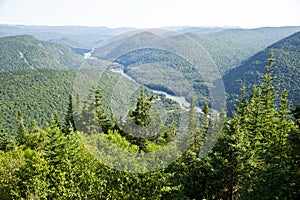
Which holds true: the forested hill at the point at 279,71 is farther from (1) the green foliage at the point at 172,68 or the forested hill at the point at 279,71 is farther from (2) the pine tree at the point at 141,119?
(1) the green foliage at the point at 172,68

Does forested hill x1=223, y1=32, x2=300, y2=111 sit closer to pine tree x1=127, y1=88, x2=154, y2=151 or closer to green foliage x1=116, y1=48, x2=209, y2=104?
pine tree x1=127, y1=88, x2=154, y2=151

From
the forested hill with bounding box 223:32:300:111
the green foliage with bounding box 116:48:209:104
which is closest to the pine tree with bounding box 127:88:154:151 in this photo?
the green foliage with bounding box 116:48:209:104

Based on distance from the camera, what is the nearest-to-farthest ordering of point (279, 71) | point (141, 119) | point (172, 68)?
point (172, 68) < point (141, 119) < point (279, 71)

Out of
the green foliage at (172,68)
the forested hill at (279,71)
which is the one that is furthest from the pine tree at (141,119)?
the forested hill at (279,71)

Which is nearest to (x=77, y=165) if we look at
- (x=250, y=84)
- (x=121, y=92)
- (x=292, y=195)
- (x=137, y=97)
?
(x=121, y=92)

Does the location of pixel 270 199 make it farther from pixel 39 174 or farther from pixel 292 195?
pixel 39 174

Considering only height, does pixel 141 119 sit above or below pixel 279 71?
above

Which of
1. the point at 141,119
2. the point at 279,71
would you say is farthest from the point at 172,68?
the point at 279,71

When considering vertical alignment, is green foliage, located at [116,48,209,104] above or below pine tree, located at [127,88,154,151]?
above

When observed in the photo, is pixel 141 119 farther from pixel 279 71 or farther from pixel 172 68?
pixel 279 71
